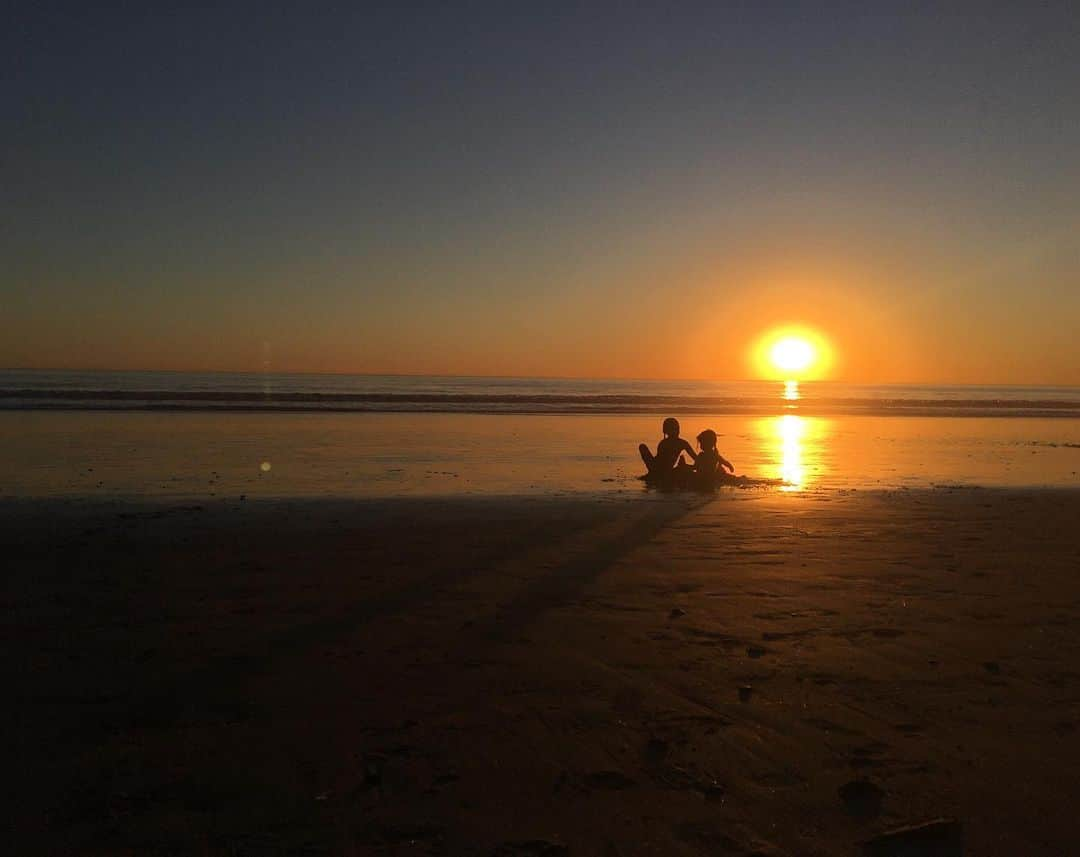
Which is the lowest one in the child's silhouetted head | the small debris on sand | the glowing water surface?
the small debris on sand

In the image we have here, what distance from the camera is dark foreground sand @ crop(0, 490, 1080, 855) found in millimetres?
3855

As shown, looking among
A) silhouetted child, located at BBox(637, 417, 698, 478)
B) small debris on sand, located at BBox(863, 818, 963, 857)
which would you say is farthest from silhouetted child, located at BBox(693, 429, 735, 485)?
small debris on sand, located at BBox(863, 818, 963, 857)

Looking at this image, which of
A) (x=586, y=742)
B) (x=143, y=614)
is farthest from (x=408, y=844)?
(x=143, y=614)

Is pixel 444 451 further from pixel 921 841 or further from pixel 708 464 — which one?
pixel 921 841

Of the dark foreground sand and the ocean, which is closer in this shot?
the dark foreground sand

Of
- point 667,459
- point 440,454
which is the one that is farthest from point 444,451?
point 667,459

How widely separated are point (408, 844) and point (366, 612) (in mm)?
3577

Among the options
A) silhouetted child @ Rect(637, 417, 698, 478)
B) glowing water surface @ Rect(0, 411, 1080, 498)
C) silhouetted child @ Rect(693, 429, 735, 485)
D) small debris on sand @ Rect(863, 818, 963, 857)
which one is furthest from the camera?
silhouetted child @ Rect(637, 417, 698, 478)

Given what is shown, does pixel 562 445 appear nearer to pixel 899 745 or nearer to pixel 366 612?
pixel 366 612

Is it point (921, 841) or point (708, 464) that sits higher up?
point (708, 464)

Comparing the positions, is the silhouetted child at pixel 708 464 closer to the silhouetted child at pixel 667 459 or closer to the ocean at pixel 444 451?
the silhouetted child at pixel 667 459

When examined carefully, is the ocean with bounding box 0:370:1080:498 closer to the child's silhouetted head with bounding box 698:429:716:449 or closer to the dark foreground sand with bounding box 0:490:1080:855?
the child's silhouetted head with bounding box 698:429:716:449

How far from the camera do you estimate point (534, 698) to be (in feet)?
17.3

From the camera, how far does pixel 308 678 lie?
5.54 m
